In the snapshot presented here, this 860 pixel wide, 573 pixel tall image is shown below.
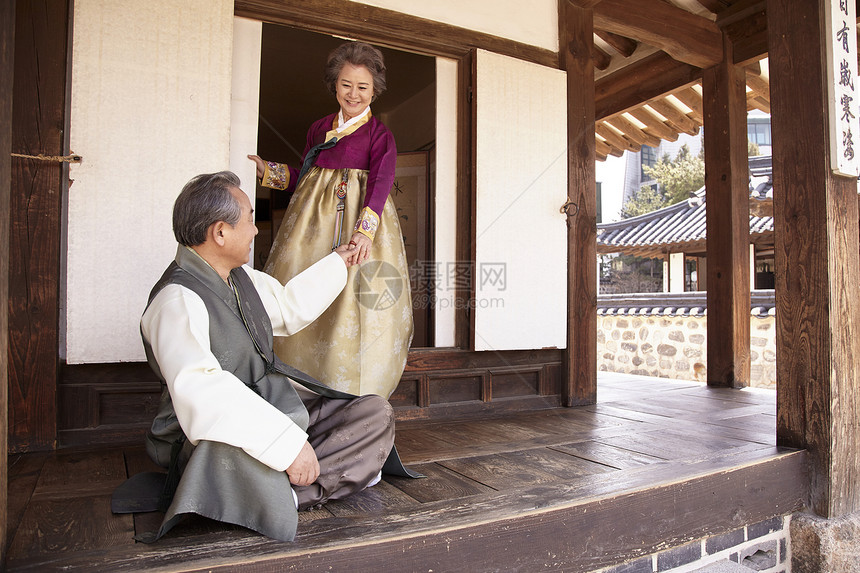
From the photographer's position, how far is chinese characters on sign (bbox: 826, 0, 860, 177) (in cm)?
229

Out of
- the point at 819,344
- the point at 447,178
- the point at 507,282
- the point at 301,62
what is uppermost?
the point at 301,62

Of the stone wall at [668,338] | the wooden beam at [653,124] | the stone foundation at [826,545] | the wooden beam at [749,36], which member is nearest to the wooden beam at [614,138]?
the wooden beam at [653,124]

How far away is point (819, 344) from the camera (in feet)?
7.60

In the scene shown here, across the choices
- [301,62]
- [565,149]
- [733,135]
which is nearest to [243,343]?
[565,149]

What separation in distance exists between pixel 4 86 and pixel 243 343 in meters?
0.83

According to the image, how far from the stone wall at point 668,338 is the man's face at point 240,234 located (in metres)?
7.13

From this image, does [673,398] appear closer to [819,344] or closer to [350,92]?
[819,344]

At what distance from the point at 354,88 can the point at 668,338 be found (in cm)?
726

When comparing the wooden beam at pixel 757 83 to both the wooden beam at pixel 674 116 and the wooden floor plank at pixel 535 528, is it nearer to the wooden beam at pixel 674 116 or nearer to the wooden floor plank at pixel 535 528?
the wooden beam at pixel 674 116

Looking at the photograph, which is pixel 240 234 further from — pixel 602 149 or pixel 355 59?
pixel 602 149

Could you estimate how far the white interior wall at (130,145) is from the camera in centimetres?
240

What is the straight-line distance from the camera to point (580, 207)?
3734mm

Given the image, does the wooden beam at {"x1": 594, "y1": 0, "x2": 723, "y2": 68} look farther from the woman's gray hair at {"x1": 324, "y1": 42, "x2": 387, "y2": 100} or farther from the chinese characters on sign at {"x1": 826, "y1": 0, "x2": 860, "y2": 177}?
the woman's gray hair at {"x1": 324, "y1": 42, "x2": 387, "y2": 100}

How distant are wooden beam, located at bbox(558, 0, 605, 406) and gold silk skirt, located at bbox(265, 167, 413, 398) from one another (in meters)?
1.55
